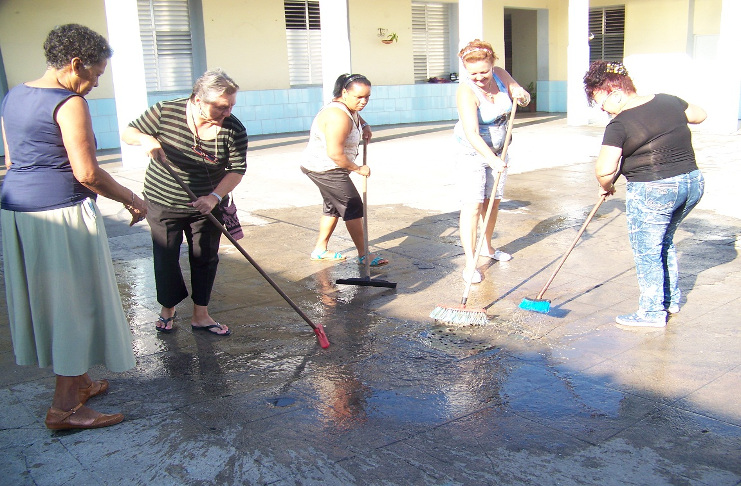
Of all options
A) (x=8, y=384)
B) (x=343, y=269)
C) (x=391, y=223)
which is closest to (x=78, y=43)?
(x=8, y=384)

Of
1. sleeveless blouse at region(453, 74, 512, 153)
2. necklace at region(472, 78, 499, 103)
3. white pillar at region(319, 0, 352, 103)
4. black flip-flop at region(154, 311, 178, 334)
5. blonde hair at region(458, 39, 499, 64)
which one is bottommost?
black flip-flop at region(154, 311, 178, 334)

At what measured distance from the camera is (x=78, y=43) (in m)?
3.11

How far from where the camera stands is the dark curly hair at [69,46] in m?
3.11

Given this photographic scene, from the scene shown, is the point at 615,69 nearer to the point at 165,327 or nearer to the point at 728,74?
the point at 165,327

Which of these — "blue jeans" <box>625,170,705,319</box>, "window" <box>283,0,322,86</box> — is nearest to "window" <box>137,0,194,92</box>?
"window" <box>283,0,322,86</box>

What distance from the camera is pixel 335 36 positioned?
12633mm

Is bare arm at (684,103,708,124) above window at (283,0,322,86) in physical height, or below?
below

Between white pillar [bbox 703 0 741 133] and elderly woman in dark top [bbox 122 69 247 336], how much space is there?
40.0ft

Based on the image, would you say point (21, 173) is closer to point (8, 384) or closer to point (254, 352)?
point (8, 384)

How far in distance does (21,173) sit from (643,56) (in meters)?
17.8

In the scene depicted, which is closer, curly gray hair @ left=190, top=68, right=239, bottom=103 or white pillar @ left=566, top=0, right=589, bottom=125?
curly gray hair @ left=190, top=68, right=239, bottom=103

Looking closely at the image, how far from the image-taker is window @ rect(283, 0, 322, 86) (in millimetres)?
17000

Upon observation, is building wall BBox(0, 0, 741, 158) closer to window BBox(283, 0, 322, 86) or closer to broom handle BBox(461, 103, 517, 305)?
window BBox(283, 0, 322, 86)

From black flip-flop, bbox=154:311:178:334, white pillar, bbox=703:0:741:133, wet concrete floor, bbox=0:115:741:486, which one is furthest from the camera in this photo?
white pillar, bbox=703:0:741:133
